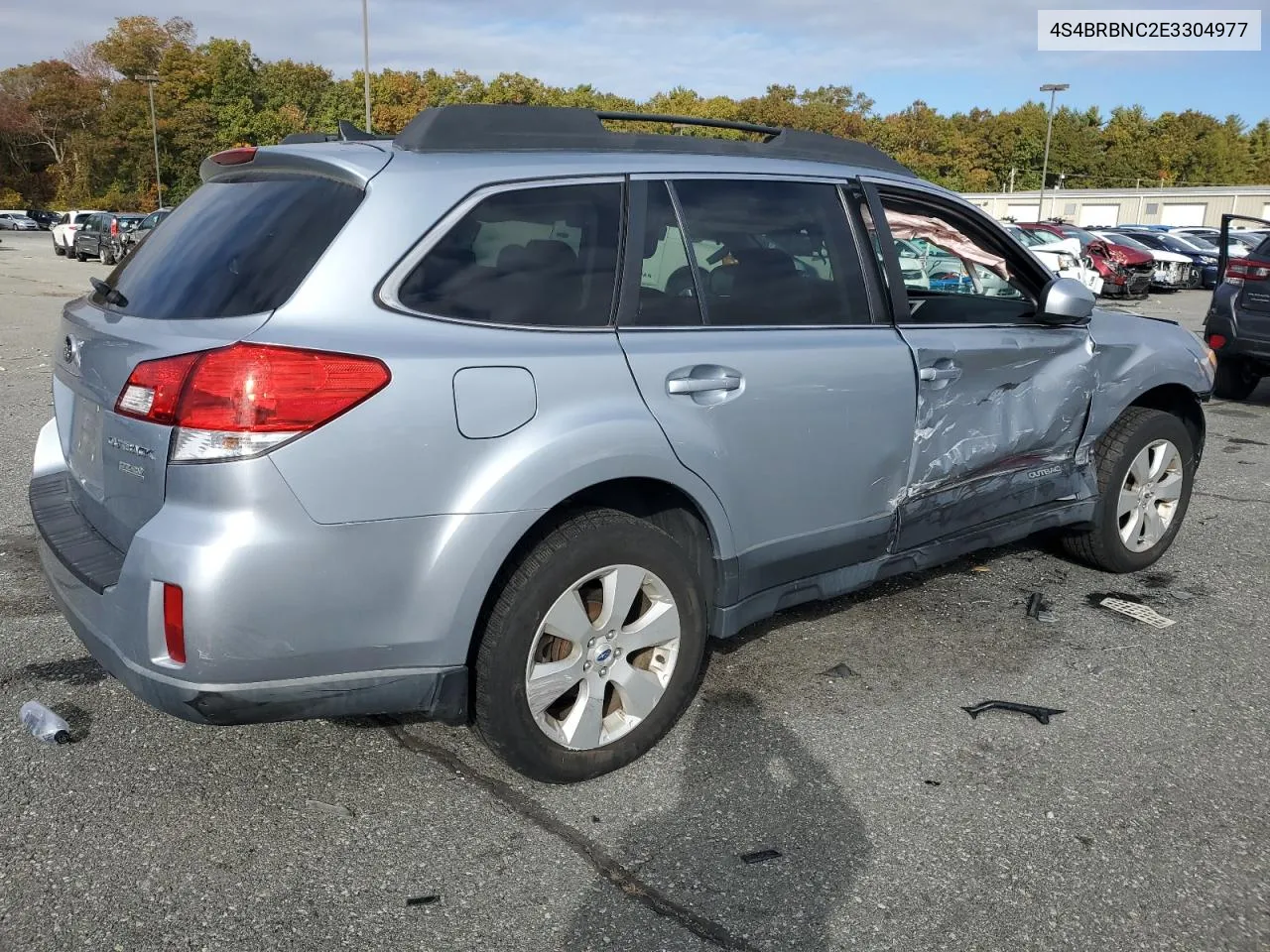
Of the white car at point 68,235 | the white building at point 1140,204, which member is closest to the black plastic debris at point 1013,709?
the white car at point 68,235

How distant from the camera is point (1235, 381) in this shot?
10250 mm

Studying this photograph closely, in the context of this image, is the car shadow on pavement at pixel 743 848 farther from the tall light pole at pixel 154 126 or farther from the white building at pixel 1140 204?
the tall light pole at pixel 154 126

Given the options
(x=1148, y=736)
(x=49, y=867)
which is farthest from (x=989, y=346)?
(x=49, y=867)

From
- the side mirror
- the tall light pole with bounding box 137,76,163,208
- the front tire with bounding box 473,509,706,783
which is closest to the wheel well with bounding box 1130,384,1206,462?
the side mirror

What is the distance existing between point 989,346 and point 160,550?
2.94 metres

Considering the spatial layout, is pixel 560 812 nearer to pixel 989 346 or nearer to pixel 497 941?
pixel 497 941

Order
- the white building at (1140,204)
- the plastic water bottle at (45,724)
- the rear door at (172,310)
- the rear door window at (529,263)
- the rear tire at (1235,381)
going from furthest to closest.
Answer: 1. the white building at (1140,204)
2. the rear tire at (1235,381)
3. the plastic water bottle at (45,724)
4. the rear door window at (529,263)
5. the rear door at (172,310)

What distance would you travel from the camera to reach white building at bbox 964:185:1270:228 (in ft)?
237

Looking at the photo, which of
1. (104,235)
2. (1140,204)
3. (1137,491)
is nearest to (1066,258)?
(1137,491)

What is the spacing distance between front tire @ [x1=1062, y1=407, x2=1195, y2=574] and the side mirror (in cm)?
77

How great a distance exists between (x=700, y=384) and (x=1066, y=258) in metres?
19.7

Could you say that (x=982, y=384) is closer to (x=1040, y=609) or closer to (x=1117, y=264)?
(x=1040, y=609)

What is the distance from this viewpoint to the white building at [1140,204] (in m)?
72.4

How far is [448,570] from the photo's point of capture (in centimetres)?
258
